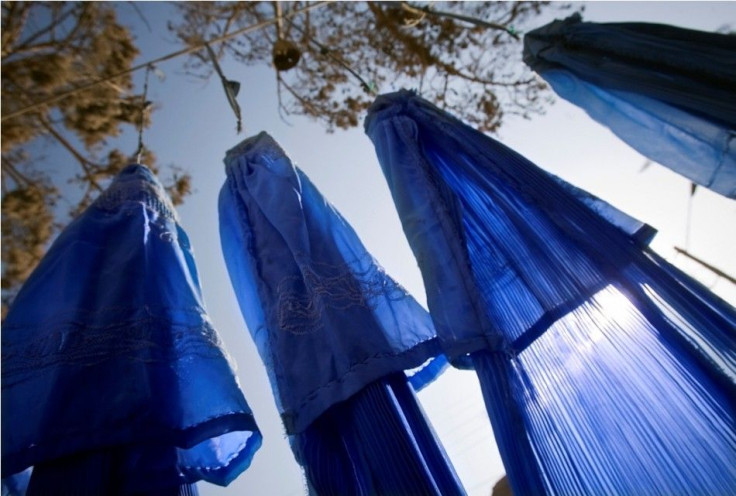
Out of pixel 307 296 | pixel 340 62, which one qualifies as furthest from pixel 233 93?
pixel 307 296

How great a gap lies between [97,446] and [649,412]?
0.95 metres

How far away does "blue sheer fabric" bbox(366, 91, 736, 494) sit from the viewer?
73cm

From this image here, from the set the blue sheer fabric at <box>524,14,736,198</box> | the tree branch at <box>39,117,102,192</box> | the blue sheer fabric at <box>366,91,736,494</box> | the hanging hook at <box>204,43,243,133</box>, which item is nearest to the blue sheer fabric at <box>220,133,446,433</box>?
the blue sheer fabric at <box>366,91,736,494</box>

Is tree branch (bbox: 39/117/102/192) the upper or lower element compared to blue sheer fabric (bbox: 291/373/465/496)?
upper

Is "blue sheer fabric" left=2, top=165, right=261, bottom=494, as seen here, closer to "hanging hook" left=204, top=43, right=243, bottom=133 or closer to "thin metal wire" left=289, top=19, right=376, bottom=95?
"hanging hook" left=204, top=43, right=243, bottom=133

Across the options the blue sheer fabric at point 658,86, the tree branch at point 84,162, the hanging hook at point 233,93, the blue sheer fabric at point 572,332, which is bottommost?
the blue sheer fabric at point 572,332

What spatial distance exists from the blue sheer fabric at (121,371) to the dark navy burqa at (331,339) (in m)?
0.14

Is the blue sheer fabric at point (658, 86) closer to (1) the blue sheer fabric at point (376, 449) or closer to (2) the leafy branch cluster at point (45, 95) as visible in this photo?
(1) the blue sheer fabric at point (376, 449)

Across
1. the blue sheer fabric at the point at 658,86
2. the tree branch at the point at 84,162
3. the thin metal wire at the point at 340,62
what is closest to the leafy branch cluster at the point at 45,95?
the tree branch at the point at 84,162

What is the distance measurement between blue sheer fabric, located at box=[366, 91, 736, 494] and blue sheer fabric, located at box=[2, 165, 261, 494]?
0.54m

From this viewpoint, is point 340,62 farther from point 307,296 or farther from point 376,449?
point 376,449

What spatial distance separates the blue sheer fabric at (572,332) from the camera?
2.39ft

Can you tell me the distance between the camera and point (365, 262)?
1184 millimetres

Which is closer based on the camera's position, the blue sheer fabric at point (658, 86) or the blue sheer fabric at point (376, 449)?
the blue sheer fabric at point (376, 449)
